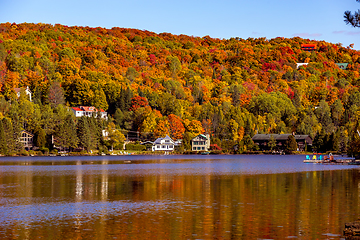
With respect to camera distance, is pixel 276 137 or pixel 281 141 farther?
pixel 276 137

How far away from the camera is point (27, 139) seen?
137625 mm

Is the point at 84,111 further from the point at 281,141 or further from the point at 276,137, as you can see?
the point at 281,141

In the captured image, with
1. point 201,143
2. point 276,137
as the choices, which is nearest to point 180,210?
point 201,143

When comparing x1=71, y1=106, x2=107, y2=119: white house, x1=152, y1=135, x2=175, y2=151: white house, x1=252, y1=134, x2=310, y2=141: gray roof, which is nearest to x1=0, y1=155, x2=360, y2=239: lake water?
x1=152, y1=135, x2=175, y2=151: white house

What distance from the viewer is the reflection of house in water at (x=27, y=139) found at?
444 ft

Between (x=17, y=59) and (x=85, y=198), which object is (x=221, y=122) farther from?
(x=85, y=198)

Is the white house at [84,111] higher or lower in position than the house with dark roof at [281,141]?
higher

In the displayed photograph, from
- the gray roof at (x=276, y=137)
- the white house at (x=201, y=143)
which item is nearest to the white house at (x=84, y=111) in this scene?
the white house at (x=201, y=143)

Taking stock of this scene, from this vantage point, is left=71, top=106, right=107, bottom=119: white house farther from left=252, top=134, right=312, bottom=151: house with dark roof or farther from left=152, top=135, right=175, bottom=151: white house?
left=252, top=134, right=312, bottom=151: house with dark roof

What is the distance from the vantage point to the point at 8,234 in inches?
918

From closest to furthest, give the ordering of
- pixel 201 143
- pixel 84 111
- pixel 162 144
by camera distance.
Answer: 1. pixel 162 144
2. pixel 201 143
3. pixel 84 111

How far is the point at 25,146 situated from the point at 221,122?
70.1m

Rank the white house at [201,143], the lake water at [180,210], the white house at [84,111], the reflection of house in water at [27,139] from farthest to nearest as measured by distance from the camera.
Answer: the white house at [84,111], the white house at [201,143], the reflection of house in water at [27,139], the lake water at [180,210]

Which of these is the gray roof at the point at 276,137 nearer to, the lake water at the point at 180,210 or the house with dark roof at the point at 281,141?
the house with dark roof at the point at 281,141
